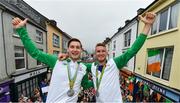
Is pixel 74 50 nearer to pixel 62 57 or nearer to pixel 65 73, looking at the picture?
pixel 62 57

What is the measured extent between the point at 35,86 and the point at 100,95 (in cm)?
1484

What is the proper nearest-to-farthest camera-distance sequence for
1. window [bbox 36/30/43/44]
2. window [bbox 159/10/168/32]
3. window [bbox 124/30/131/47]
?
window [bbox 159/10/168/32]
window [bbox 124/30/131/47]
window [bbox 36/30/43/44]

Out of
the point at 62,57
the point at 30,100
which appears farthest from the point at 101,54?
the point at 30,100

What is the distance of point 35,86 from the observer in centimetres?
1482

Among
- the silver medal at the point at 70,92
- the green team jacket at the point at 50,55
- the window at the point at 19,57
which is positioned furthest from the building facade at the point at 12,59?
the silver medal at the point at 70,92

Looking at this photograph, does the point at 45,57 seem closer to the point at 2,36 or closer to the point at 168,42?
the point at 168,42

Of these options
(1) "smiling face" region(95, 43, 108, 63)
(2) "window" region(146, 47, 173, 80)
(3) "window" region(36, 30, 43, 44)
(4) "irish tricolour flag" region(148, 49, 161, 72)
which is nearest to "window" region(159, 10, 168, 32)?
(2) "window" region(146, 47, 173, 80)

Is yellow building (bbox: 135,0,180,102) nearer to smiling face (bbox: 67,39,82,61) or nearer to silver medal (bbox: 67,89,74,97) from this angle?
smiling face (bbox: 67,39,82,61)

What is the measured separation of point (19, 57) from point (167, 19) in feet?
35.1

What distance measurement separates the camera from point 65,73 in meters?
1.66

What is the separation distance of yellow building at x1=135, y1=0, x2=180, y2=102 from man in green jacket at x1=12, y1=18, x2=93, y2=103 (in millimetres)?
6026

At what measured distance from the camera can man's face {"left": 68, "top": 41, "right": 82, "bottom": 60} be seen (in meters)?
1.78

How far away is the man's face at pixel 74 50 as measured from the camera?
1.78 metres

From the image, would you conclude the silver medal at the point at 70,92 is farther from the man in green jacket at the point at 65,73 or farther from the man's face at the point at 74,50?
the man's face at the point at 74,50
